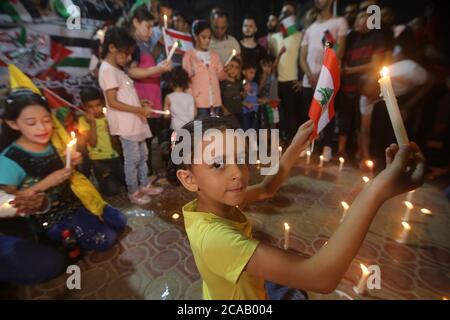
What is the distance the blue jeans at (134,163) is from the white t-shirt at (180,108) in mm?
640

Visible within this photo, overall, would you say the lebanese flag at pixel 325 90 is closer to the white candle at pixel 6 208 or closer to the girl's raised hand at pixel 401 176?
the girl's raised hand at pixel 401 176

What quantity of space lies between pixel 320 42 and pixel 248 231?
13.9ft

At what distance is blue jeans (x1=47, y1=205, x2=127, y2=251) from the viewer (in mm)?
2424

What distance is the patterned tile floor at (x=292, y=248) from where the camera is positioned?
2047 millimetres

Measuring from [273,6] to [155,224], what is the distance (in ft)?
21.2

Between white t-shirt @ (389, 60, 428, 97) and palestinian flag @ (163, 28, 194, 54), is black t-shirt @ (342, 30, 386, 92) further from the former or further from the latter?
palestinian flag @ (163, 28, 194, 54)

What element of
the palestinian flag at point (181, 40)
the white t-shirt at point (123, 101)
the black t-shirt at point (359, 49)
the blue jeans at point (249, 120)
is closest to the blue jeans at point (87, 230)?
the white t-shirt at point (123, 101)

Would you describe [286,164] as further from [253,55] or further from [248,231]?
[253,55]

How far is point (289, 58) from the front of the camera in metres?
5.01

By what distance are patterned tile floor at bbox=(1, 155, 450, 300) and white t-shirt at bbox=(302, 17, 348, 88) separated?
237 cm

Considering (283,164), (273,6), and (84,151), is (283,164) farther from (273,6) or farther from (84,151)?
(273,6)

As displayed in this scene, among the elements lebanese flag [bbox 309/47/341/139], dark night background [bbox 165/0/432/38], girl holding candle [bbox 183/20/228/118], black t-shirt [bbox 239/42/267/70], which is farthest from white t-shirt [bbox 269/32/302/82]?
lebanese flag [bbox 309/47/341/139]

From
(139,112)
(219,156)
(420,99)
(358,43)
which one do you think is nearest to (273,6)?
(358,43)

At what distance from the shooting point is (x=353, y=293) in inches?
78.0
